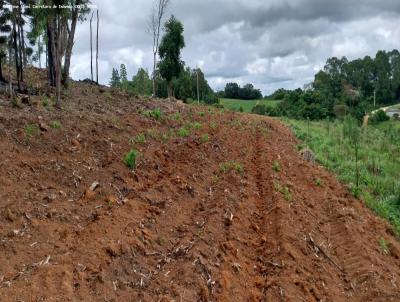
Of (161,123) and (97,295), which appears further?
(161,123)

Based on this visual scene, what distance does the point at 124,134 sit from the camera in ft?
35.7

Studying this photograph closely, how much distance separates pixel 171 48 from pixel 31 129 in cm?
2124

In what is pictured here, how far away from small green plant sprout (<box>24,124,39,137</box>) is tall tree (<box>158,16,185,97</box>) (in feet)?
68.2

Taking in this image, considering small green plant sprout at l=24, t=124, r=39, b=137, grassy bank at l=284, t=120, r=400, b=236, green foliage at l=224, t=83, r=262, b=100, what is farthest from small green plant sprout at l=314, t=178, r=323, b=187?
green foliage at l=224, t=83, r=262, b=100

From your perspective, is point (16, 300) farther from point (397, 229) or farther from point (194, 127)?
point (194, 127)

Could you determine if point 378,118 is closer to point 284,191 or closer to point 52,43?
point 52,43

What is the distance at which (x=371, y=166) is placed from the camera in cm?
1503

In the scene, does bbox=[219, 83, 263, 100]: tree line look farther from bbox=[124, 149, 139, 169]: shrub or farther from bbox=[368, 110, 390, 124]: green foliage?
bbox=[124, 149, 139, 169]: shrub

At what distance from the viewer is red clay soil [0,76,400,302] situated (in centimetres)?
510

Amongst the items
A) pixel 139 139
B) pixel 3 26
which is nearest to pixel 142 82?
pixel 3 26

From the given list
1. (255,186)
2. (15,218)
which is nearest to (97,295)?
(15,218)

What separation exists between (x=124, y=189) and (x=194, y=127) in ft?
22.9

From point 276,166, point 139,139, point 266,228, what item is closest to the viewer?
point 266,228

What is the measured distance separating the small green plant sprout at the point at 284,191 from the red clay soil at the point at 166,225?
2 cm
